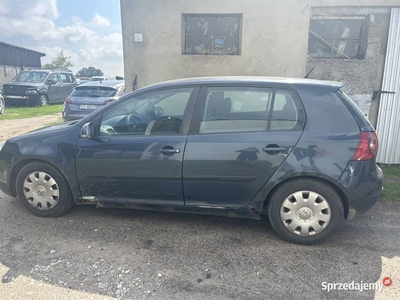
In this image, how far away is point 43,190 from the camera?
3.46 metres

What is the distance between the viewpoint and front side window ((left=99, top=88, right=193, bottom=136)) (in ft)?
10.5

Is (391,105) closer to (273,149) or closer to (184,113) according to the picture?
(273,149)

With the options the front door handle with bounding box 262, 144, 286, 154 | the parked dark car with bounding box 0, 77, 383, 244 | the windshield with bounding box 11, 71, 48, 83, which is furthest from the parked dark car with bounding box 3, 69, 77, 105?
the front door handle with bounding box 262, 144, 286, 154

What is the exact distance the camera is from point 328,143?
2.86 metres

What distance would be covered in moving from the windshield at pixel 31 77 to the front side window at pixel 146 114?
1449cm

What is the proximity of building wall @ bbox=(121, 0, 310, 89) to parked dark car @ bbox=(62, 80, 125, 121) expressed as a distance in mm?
1850

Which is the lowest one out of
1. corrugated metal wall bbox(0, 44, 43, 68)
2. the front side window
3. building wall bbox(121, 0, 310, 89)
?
the front side window

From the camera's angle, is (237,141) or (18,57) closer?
(237,141)

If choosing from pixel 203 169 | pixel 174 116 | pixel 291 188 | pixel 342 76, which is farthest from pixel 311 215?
pixel 342 76

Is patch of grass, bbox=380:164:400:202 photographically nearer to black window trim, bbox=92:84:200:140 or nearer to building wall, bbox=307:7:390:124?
building wall, bbox=307:7:390:124

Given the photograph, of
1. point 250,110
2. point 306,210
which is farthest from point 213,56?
point 306,210

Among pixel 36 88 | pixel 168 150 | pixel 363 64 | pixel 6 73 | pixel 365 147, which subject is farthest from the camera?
pixel 6 73

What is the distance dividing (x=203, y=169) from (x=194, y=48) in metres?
3.85

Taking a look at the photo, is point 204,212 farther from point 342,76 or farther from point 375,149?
point 342,76
